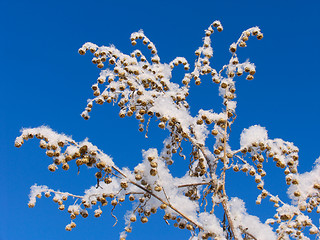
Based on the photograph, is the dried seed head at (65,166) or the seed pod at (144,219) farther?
the seed pod at (144,219)

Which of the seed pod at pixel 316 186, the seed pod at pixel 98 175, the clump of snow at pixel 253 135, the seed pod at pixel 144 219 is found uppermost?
the clump of snow at pixel 253 135

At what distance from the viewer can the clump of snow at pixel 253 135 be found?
125 inches

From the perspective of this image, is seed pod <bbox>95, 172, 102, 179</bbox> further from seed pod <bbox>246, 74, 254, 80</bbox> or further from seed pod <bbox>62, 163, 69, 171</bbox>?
seed pod <bbox>246, 74, 254, 80</bbox>

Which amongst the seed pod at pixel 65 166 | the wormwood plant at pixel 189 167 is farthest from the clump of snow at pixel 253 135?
the seed pod at pixel 65 166

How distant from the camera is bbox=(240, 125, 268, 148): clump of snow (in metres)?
3.17

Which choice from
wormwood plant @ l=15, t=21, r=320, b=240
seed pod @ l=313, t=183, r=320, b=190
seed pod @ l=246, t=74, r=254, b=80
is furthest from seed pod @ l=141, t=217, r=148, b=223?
seed pod @ l=246, t=74, r=254, b=80

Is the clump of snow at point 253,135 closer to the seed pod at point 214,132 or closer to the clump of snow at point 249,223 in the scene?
the seed pod at point 214,132

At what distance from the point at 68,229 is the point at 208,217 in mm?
1293

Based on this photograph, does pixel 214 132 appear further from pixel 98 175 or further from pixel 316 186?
pixel 98 175

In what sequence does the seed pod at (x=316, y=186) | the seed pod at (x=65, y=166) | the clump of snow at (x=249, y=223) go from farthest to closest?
the clump of snow at (x=249, y=223)
the seed pod at (x=316, y=186)
the seed pod at (x=65, y=166)

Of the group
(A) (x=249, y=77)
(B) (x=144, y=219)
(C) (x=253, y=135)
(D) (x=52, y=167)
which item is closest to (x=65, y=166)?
(D) (x=52, y=167)

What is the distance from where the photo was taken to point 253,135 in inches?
127

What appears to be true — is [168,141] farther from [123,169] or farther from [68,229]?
[68,229]

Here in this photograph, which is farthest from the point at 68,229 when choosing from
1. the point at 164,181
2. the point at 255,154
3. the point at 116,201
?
the point at 255,154
